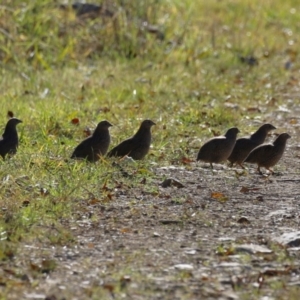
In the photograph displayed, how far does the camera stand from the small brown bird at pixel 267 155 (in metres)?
9.95

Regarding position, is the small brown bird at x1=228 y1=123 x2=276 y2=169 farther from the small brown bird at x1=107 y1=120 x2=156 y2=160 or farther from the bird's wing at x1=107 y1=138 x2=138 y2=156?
the bird's wing at x1=107 y1=138 x2=138 y2=156

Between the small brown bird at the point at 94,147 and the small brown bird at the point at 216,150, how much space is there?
2.94 feet

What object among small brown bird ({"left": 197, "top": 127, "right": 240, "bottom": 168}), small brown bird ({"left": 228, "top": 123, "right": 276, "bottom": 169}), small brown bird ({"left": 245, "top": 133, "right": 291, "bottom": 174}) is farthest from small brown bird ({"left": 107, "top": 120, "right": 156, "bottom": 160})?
small brown bird ({"left": 245, "top": 133, "right": 291, "bottom": 174})

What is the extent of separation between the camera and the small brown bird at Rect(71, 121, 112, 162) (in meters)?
10.0

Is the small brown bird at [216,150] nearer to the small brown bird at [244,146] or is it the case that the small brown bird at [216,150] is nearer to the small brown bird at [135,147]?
the small brown bird at [244,146]

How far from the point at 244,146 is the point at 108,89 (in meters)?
4.06

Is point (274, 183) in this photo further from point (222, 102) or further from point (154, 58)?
point (154, 58)

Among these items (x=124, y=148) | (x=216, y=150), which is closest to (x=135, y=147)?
(x=124, y=148)

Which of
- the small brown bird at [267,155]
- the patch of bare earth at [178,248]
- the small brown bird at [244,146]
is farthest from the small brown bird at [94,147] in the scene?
the small brown bird at [267,155]

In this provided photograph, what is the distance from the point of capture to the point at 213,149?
10.1 m

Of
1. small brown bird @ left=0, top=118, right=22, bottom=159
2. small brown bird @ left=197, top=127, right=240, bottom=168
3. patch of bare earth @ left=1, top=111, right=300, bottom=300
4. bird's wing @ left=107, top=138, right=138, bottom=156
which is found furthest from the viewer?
bird's wing @ left=107, top=138, right=138, bottom=156

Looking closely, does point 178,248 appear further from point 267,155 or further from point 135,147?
point 135,147

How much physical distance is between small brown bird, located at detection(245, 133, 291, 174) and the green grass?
80 cm

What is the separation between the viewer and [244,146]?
10.5 m
